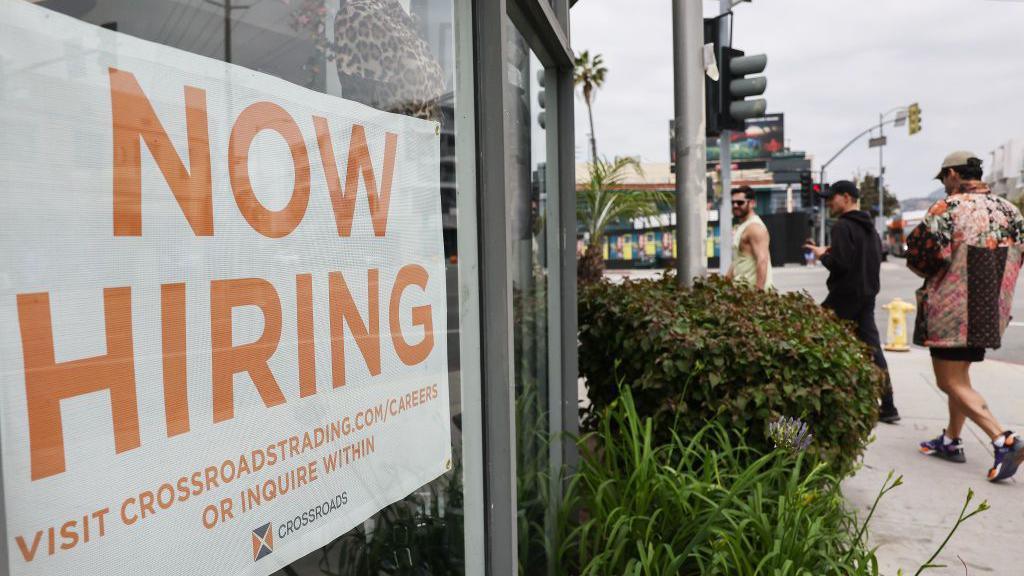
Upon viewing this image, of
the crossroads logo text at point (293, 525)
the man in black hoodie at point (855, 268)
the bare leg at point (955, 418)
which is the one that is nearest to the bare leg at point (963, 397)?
the bare leg at point (955, 418)

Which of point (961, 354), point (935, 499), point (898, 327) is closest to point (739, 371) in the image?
point (935, 499)

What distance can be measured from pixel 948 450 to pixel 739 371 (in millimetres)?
2623

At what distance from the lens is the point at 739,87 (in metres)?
6.88

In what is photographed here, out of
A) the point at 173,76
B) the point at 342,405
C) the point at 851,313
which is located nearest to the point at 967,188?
the point at 851,313

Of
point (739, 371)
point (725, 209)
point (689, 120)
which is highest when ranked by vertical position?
point (689, 120)

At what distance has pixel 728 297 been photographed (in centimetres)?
463

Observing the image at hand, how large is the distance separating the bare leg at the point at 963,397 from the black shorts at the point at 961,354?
32mm

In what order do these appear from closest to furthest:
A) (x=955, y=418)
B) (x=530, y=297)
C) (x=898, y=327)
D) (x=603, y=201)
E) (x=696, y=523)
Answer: (x=696, y=523), (x=530, y=297), (x=955, y=418), (x=898, y=327), (x=603, y=201)

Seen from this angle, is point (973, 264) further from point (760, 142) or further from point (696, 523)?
point (760, 142)

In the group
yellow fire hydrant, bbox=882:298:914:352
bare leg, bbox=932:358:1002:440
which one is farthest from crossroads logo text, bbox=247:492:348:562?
yellow fire hydrant, bbox=882:298:914:352

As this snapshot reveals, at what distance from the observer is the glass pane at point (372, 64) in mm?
1147

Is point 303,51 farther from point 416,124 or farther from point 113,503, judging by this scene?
point 113,503

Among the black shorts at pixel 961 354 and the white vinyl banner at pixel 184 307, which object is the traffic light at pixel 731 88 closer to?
the black shorts at pixel 961 354

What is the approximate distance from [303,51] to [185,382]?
2.09ft
